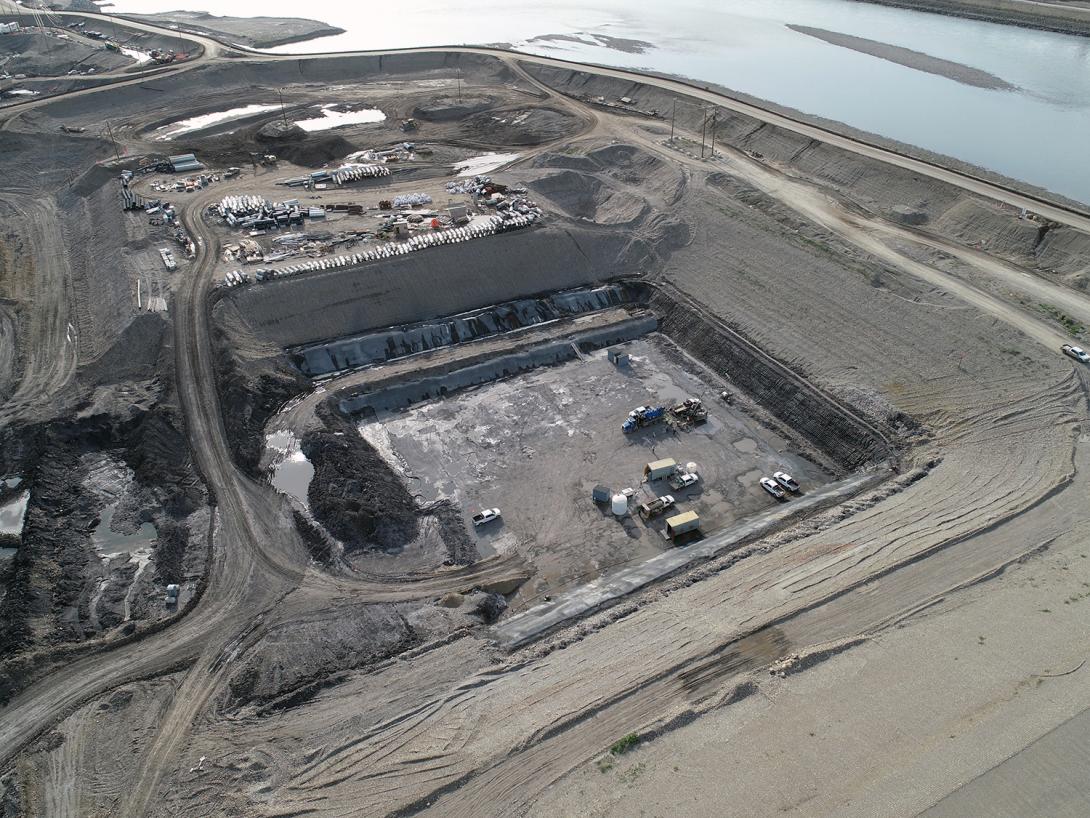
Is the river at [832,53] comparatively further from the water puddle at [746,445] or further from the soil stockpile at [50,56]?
the water puddle at [746,445]

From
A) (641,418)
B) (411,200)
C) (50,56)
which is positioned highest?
(50,56)

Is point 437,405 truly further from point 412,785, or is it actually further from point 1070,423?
point 1070,423

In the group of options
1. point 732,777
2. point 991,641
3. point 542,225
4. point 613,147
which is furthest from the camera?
point 613,147

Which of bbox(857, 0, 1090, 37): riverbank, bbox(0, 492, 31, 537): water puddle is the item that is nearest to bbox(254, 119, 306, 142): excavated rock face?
bbox(0, 492, 31, 537): water puddle

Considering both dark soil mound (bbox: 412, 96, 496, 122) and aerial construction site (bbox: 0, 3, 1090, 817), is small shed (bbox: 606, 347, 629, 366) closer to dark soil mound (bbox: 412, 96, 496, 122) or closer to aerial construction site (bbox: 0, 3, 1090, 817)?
aerial construction site (bbox: 0, 3, 1090, 817)

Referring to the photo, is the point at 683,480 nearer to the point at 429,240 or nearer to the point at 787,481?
the point at 787,481

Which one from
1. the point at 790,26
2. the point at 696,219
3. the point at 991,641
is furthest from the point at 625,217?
the point at 790,26

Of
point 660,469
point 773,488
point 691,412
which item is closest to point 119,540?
point 660,469
